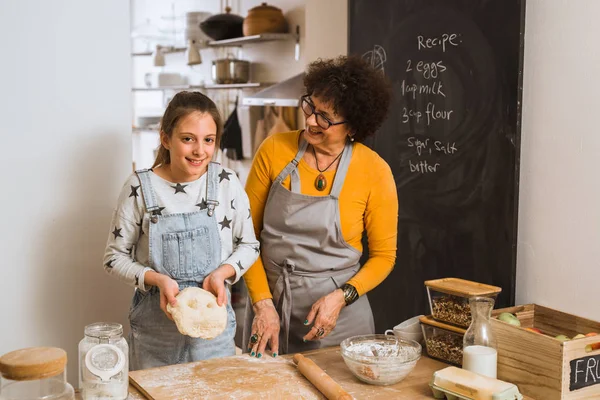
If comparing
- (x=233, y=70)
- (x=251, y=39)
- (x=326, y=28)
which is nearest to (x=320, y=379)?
(x=326, y=28)

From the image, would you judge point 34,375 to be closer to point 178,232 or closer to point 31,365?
point 31,365

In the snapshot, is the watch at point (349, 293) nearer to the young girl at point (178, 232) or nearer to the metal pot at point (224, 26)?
the young girl at point (178, 232)

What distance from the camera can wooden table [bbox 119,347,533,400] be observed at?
5.24 ft

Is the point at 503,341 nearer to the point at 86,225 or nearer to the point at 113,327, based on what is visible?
the point at 113,327

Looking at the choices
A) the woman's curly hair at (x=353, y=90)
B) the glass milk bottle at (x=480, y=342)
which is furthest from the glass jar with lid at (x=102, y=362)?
the woman's curly hair at (x=353, y=90)

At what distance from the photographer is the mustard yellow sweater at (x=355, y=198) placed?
6.96 feet

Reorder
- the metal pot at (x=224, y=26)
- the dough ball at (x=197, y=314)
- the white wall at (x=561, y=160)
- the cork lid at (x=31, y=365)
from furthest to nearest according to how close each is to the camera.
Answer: the metal pot at (x=224, y=26) → the white wall at (x=561, y=160) → the dough ball at (x=197, y=314) → the cork lid at (x=31, y=365)

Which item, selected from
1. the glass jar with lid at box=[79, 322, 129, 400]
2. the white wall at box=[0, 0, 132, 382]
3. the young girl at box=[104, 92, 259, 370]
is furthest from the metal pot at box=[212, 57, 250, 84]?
the glass jar with lid at box=[79, 322, 129, 400]

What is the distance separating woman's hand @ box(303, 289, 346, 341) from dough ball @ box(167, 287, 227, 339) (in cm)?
34

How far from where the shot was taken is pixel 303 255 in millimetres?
2123

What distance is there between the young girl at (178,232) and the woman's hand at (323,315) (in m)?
0.24

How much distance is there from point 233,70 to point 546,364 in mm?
3910

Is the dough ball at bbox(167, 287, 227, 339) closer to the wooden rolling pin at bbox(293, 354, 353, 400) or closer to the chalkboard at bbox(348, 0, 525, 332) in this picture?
the wooden rolling pin at bbox(293, 354, 353, 400)

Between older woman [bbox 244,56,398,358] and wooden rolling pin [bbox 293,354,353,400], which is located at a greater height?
older woman [bbox 244,56,398,358]
